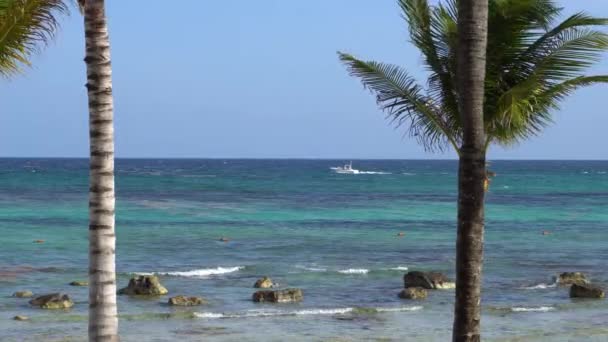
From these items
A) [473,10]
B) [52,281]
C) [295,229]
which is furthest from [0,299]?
[295,229]

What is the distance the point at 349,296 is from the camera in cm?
2511

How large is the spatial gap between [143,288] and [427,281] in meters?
7.01

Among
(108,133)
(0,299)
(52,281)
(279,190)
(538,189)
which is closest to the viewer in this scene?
(108,133)

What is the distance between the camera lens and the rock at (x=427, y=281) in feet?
84.6

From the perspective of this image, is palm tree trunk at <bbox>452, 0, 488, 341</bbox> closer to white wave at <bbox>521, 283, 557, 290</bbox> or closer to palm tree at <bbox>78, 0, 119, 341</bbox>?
palm tree at <bbox>78, 0, 119, 341</bbox>

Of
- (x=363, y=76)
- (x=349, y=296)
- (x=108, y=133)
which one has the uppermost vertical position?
(x=363, y=76)

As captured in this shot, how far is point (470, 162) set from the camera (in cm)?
1088

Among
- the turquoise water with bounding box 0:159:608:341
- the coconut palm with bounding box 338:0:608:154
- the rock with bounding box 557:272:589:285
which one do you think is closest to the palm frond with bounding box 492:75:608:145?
the coconut palm with bounding box 338:0:608:154

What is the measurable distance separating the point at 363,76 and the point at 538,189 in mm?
84975

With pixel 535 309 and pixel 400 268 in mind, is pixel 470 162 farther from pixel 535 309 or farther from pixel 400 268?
pixel 400 268

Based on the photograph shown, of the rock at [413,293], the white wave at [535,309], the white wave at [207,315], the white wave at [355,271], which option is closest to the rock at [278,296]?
the white wave at [207,315]

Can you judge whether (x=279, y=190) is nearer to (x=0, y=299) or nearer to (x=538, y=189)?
(x=538, y=189)

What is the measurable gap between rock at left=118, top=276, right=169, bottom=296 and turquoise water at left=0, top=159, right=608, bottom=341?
0.45 metres

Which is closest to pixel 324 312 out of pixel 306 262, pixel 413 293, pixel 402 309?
pixel 402 309
